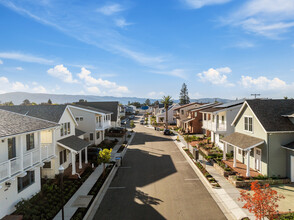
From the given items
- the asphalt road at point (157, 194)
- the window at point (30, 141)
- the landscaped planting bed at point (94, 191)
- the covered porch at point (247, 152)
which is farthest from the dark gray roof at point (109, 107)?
the window at point (30, 141)

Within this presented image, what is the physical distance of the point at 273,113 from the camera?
1911cm

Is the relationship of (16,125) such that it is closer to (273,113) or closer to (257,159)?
Answer: (257,159)

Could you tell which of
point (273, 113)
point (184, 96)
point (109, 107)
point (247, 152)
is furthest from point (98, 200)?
point (184, 96)

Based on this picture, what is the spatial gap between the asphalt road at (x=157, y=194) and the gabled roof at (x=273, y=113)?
871cm

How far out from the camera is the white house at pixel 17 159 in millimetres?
11289

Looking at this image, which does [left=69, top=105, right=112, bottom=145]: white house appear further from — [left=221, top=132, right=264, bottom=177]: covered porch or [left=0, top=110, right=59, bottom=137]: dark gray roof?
[left=221, top=132, right=264, bottom=177]: covered porch

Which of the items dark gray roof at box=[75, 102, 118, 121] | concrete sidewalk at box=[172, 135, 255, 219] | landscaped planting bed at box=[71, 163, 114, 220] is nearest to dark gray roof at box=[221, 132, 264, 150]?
concrete sidewalk at box=[172, 135, 255, 219]

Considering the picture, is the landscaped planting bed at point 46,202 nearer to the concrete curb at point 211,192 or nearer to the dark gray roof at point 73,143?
the dark gray roof at point 73,143

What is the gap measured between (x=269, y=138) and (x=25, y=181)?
68.7 feet

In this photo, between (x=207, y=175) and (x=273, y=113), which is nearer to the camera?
(x=207, y=175)

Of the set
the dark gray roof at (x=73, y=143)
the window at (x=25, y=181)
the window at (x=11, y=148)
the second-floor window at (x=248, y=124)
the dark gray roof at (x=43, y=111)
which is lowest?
the window at (x=25, y=181)

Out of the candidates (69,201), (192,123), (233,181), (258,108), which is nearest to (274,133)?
(258,108)

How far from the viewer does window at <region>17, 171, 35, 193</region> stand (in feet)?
43.3

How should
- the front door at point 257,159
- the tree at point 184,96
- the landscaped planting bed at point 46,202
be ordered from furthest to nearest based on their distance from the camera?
the tree at point 184,96 < the front door at point 257,159 < the landscaped planting bed at point 46,202
